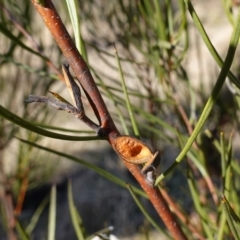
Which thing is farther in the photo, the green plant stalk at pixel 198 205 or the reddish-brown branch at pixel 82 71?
the green plant stalk at pixel 198 205

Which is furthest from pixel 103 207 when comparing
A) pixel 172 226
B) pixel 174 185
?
pixel 172 226

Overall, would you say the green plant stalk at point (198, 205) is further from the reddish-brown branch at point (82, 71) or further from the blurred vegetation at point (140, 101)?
the reddish-brown branch at point (82, 71)

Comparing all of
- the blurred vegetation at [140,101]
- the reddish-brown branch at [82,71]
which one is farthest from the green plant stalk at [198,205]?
the reddish-brown branch at [82,71]

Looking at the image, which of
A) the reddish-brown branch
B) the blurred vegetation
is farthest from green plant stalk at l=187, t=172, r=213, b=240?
the reddish-brown branch

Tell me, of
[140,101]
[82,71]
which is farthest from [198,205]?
[140,101]

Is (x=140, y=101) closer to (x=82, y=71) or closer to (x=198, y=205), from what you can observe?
(x=198, y=205)

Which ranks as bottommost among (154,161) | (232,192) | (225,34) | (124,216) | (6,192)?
(124,216)

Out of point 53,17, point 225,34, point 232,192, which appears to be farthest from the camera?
point 225,34

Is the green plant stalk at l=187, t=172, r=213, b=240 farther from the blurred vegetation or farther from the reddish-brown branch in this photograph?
the reddish-brown branch

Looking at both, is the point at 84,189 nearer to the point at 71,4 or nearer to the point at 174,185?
the point at 174,185

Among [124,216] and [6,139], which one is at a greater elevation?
[6,139]
